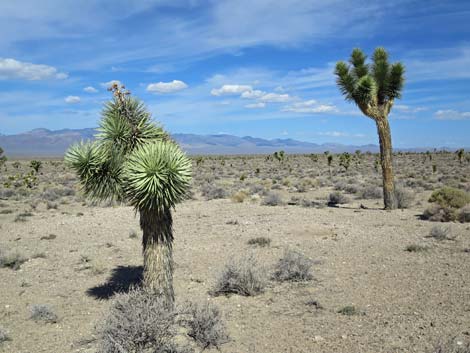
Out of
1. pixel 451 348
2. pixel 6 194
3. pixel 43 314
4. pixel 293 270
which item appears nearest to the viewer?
pixel 451 348

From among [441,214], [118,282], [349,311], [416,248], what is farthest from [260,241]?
[441,214]

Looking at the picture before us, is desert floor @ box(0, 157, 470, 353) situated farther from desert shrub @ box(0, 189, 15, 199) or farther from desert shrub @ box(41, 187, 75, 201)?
desert shrub @ box(0, 189, 15, 199)

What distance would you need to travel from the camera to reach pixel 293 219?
14555mm

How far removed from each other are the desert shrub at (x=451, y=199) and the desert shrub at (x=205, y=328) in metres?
10.3

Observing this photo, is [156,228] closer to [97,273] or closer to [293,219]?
[97,273]

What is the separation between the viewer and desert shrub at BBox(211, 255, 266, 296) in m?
7.70

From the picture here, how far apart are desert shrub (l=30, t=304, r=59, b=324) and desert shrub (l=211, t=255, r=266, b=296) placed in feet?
9.16

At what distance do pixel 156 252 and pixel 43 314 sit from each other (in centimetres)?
232

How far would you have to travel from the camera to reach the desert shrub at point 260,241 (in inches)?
442

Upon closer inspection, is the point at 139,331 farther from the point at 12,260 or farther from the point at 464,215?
the point at 464,215

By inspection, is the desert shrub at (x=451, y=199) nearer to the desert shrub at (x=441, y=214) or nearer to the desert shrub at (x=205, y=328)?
the desert shrub at (x=441, y=214)

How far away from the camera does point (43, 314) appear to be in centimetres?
688

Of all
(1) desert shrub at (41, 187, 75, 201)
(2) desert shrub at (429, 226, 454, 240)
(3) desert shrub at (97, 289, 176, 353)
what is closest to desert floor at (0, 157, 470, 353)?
(2) desert shrub at (429, 226, 454, 240)

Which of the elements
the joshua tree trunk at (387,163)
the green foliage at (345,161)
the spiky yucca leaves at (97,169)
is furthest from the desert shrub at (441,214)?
the green foliage at (345,161)
